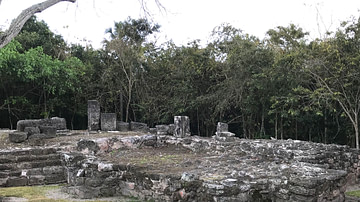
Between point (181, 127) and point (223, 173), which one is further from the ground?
point (181, 127)

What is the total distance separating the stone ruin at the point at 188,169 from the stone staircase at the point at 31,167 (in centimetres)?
2

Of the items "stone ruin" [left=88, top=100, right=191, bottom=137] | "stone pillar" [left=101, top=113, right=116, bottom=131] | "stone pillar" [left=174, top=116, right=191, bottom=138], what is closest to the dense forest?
"stone ruin" [left=88, top=100, right=191, bottom=137]

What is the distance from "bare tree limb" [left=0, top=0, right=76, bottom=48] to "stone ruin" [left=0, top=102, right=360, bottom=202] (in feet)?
9.59

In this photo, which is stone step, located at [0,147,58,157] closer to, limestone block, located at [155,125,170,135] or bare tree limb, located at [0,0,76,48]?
limestone block, located at [155,125,170,135]

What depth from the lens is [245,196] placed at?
511cm

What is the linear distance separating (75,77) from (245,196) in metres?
13.7

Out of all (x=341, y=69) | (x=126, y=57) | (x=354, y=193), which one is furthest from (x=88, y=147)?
(x=126, y=57)

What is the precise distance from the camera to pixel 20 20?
6.84 metres

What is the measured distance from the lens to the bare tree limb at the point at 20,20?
661 cm

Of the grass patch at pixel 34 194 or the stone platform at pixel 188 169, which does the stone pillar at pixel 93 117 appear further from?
the grass patch at pixel 34 194

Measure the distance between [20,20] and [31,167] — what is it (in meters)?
4.22

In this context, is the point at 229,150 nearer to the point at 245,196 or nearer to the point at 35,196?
the point at 245,196

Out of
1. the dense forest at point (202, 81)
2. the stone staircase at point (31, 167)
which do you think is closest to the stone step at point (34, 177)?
the stone staircase at point (31, 167)

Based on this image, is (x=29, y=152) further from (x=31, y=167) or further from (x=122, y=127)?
(x=122, y=127)
